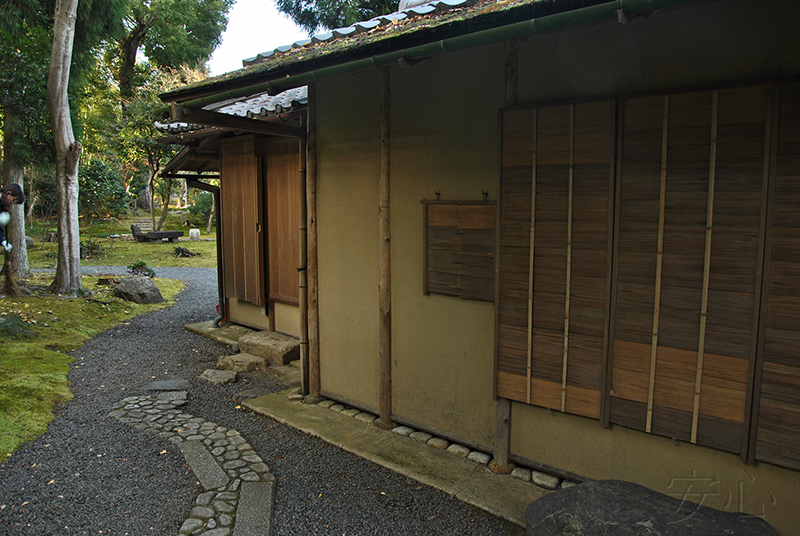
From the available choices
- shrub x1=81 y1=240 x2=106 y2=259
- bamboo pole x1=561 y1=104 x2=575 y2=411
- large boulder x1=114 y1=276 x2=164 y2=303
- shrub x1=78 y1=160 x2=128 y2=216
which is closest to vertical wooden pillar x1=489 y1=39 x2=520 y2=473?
bamboo pole x1=561 y1=104 x2=575 y2=411

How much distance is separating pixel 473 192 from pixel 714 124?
181cm

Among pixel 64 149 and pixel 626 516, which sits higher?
pixel 64 149

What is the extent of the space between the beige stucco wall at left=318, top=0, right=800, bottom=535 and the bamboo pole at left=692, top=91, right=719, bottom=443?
0.23 meters

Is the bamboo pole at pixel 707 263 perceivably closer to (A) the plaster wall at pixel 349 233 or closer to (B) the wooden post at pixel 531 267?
(B) the wooden post at pixel 531 267

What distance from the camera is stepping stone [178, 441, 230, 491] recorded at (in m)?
4.04

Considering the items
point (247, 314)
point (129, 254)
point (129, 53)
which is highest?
point (129, 53)

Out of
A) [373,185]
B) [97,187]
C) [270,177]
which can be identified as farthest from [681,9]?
[97,187]

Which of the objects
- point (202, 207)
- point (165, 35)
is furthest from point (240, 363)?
point (165, 35)

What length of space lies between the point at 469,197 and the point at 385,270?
1.15 meters

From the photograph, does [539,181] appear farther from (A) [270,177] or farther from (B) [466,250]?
(A) [270,177]

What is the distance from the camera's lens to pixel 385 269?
4.92 meters

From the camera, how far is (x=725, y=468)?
10.5 ft

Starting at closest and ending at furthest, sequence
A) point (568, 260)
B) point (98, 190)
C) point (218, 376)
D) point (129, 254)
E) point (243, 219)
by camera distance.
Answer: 1. point (568, 260)
2. point (218, 376)
3. point (243, 219)
4. point (98, 190)
5. point (129, 254)

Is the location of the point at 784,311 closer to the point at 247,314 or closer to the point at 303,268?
the point at 303,268
